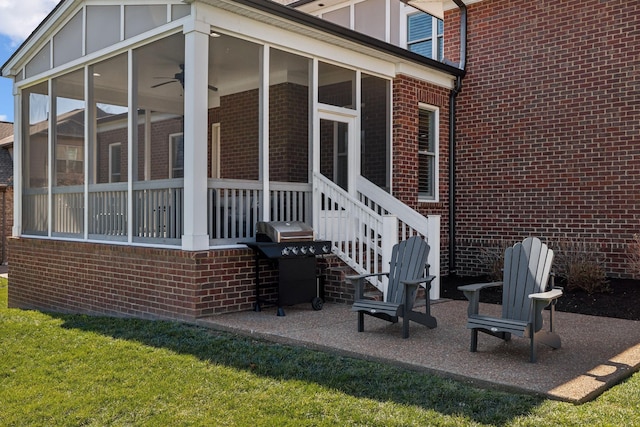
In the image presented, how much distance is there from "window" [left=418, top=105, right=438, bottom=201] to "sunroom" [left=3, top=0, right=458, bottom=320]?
171 mm

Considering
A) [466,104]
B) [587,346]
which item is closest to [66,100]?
[466,104]

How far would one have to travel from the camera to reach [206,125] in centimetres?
704

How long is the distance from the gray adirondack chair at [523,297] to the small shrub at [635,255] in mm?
4103

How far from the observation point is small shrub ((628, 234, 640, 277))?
8750 mm

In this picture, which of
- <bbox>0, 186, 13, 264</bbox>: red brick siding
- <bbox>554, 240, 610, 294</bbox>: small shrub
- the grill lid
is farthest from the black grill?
<bbox>0, 186, 13, 264</bbox>: red brick siding

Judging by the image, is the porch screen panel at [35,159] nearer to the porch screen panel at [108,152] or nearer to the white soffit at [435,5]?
the porch screen panel at [108,152]

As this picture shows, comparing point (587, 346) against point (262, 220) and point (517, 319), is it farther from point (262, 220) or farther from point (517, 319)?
point (262, 220)

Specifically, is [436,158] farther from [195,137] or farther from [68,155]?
[68,155]

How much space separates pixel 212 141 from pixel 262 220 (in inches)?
215

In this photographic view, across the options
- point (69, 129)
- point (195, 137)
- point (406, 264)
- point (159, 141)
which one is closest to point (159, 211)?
point (195, 137)

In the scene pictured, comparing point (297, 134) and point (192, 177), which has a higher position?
point (297, 134)

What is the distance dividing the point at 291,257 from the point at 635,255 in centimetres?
535

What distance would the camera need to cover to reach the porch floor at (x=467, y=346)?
4476mm

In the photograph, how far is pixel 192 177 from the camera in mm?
6844
